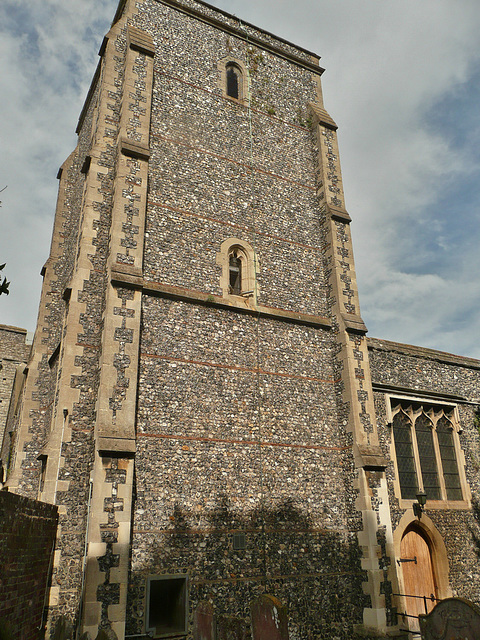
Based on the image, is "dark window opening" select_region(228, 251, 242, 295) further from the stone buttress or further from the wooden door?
the wooden door

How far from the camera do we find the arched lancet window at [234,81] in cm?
1485

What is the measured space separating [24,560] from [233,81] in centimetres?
1345

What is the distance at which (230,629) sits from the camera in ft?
16.4

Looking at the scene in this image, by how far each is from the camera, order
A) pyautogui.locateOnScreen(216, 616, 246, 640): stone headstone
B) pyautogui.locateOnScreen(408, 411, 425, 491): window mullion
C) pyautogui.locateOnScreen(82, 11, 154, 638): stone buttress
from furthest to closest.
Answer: pyautogui.locateOnScreen(408, 411, 425, 491): window mullion < pyautogui.locateOnScreen(82, 11, 154, 638): stone buttress < pyautogui.locateOnScreen(216, 616, 246, 640): stone headstone

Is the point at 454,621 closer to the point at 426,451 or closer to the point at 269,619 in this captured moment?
the point at 269,619

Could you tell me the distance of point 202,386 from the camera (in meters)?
10.4

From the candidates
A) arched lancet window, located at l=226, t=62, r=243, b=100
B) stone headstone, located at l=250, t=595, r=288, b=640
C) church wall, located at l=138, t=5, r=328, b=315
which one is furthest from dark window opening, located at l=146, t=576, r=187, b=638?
arched lancet window, located at l=226, t=62, r=243, b=100

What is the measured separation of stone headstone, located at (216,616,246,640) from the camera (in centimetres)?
488

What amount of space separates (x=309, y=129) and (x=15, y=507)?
13287mm

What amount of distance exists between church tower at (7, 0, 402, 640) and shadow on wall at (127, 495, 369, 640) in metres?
0.03

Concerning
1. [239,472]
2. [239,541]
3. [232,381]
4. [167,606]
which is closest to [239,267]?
[232,381]

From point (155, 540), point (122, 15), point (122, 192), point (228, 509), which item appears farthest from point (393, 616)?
point (122, 15)

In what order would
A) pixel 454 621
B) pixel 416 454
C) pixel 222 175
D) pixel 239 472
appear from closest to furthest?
pixel 454 621
pixel 239 472
pixel 416 454
pixel 222 175

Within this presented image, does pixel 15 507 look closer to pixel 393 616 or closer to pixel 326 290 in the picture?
pixel 393 616
